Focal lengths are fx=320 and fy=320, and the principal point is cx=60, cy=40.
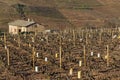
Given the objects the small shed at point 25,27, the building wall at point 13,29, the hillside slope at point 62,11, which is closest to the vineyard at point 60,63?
the small shed at point 25,27

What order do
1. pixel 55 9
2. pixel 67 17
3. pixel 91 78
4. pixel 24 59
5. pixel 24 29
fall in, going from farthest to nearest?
1. pixel 55 9
2. pixel 67 17
3. pixel 24 29
4. pixel 24 59
5. pixel 91 78

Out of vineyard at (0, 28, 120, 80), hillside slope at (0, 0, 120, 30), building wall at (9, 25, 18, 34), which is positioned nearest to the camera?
vineyard at (0, 28, 120, 80)

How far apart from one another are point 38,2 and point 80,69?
68208 millimetres

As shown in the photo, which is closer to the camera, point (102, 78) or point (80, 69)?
point (102, 78)

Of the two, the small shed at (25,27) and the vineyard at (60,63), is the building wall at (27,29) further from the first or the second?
the vineyard at (60,63)

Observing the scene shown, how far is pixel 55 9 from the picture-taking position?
85.9m

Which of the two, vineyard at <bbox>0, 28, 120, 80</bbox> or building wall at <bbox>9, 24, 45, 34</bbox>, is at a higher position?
vineyard at <bbox>0, 28, 120, 80</bbox>

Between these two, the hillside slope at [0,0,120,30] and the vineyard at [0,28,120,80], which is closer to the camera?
the vineyard at [0,28,120,80]

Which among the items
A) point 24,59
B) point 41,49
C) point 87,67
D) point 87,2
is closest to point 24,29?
point 41,49

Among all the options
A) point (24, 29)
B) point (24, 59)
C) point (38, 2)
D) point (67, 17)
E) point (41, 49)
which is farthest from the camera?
point (38, 2)

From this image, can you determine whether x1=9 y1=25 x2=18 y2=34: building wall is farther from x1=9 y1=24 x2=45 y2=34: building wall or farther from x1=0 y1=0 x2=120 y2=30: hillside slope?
x1=0 y1=0 x2=120 y2=30: hillside slope

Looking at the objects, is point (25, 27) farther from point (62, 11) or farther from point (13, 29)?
point (62, 11)

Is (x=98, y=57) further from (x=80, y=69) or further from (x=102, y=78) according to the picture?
(x=102, y=78)

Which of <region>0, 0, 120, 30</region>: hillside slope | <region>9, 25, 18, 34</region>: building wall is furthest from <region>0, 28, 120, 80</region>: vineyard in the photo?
<region>0, 0, 120, 30</region>: hillside slope
